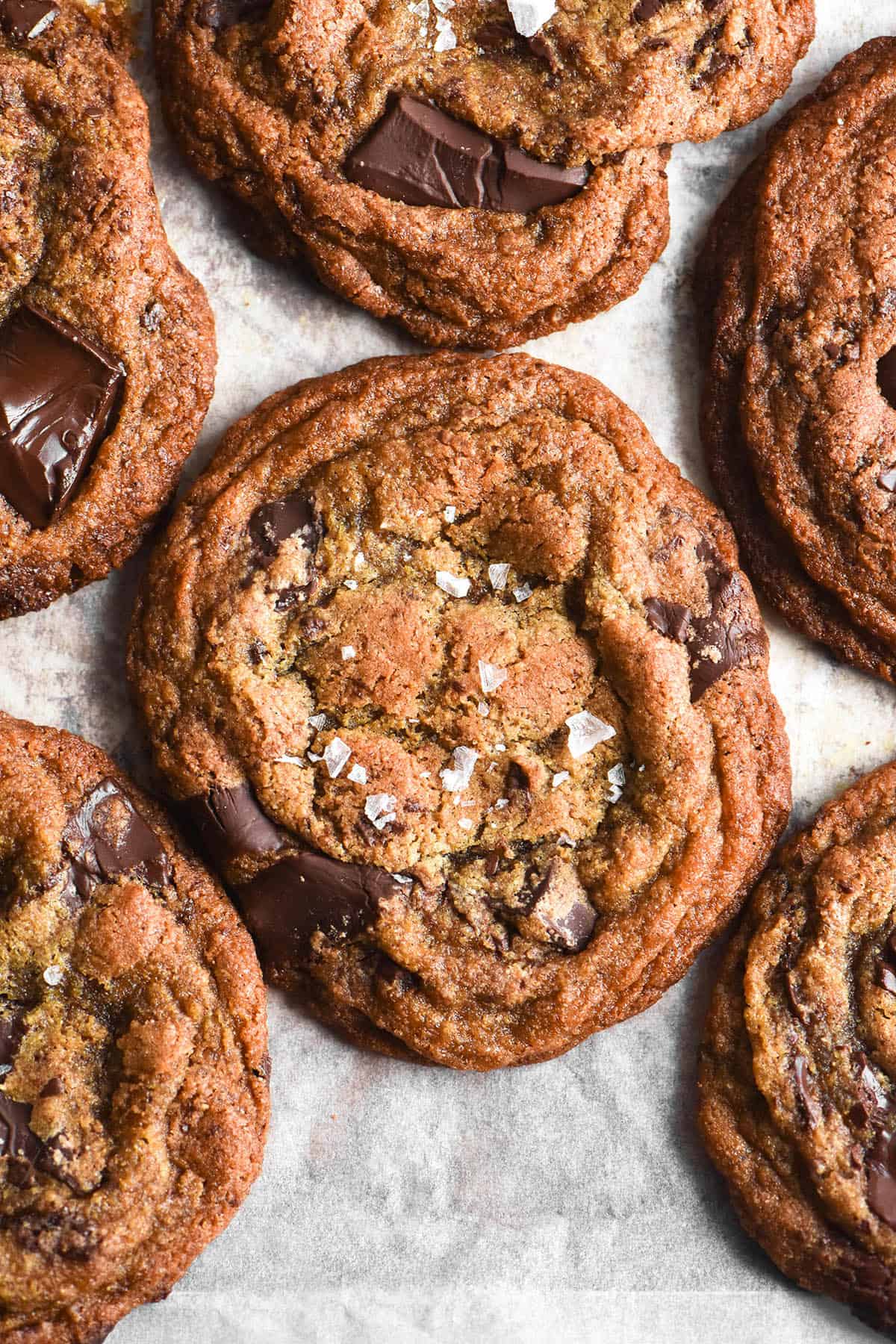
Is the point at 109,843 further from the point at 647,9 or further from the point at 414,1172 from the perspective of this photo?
the point at 647,9

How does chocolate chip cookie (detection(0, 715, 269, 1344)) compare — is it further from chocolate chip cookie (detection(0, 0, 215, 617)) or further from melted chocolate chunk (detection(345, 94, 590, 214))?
melted chocolate chunk (detection(345, 94, 590, 214))

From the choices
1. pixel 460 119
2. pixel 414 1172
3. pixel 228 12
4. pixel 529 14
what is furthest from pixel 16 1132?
pixel 529 14

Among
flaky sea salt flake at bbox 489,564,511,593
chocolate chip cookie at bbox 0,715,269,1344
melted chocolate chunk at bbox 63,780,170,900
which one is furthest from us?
flaky sea salt flake at bbox 489,564,511,593

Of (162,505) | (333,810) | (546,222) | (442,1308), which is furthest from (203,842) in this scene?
(546,222)

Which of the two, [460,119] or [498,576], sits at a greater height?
[460,119]

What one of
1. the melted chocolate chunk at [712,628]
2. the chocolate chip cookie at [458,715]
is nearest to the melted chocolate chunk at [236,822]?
the chocolate chip cookie at [458,715]

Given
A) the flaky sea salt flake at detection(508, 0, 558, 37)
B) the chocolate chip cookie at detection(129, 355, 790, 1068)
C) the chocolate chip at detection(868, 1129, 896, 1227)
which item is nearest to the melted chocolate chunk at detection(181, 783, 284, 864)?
the chocolate chip cookie at detection(129, 355, 790, 1068)
